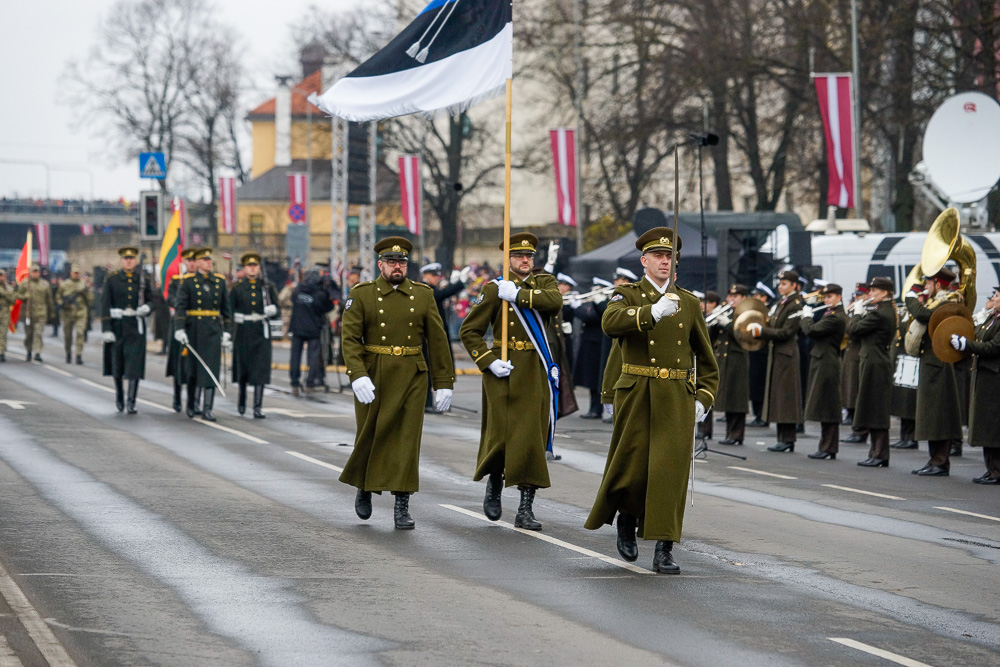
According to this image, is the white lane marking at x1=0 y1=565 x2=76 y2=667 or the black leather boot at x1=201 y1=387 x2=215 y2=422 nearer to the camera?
the white lane marking at x1=0 y1=565 x2=76 y2=667

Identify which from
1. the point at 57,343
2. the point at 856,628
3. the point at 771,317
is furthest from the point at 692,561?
the point at 57,343

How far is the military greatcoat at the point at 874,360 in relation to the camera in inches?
644

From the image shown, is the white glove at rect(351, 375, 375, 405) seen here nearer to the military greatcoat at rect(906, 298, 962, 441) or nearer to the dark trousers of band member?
the military greatcoat at rect(906, 298, 962, 441)

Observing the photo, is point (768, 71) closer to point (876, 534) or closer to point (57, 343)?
point (57, 343)

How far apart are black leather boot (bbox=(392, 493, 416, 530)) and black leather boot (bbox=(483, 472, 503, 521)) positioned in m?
0.59

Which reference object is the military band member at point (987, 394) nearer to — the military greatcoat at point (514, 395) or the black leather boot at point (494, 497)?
the military greatcoat at point (514, 395)

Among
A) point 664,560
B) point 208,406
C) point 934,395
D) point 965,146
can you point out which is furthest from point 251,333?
point 664,560

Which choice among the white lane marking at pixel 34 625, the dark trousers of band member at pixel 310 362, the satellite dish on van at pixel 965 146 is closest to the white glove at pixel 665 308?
the white lane marking at pixel 34 625

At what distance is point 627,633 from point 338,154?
26.4 metres

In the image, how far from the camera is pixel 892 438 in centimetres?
1988

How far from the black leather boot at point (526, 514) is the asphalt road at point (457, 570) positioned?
0.33 ft

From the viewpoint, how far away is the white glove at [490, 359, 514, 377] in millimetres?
10445

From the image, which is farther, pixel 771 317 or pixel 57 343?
pixel 57 343

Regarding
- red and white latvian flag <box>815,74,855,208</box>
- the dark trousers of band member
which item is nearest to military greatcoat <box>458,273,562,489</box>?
the dark trousers of band member
